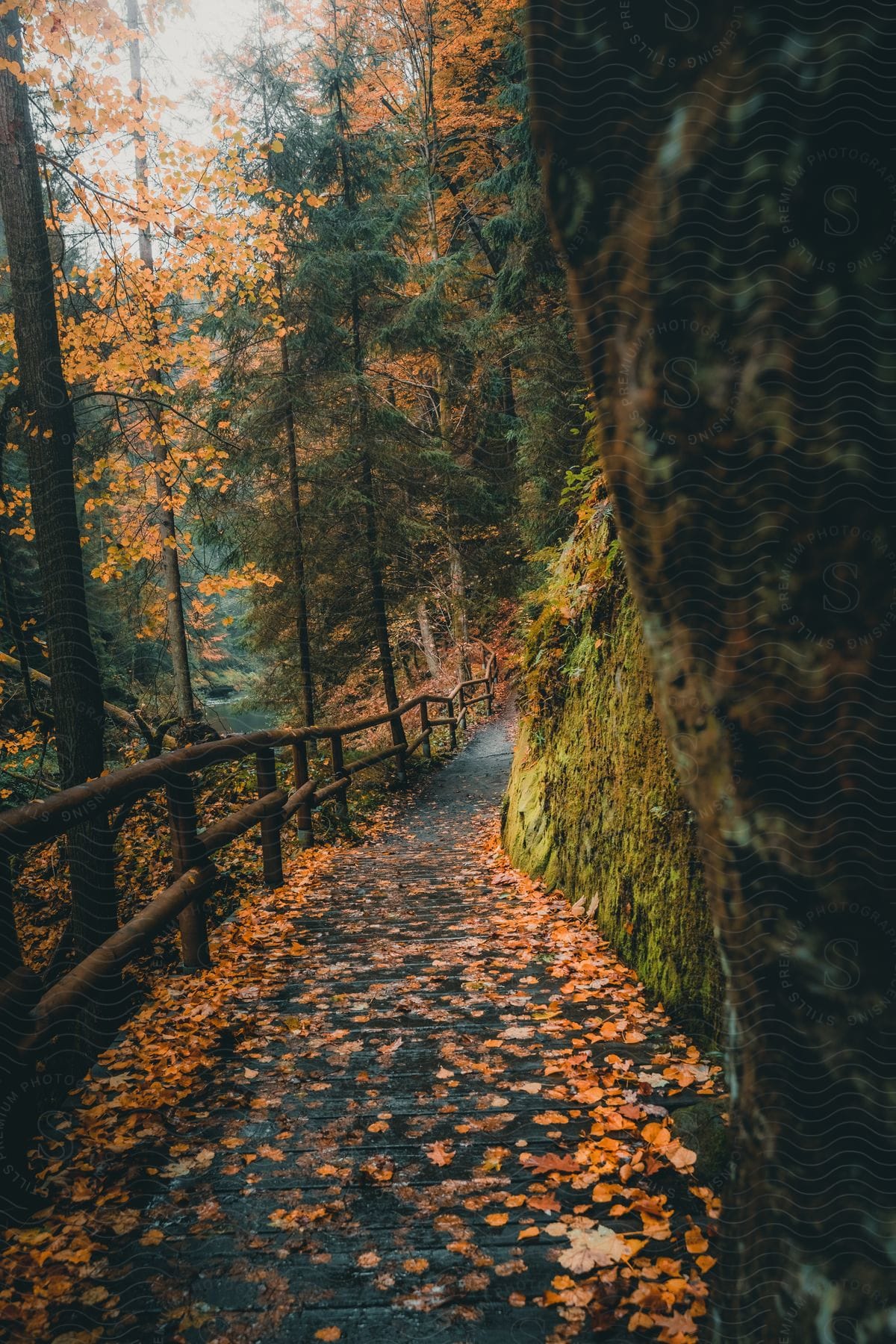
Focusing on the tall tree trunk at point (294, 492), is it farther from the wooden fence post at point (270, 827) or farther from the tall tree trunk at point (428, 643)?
the tall tree trunk at point (428, 643)

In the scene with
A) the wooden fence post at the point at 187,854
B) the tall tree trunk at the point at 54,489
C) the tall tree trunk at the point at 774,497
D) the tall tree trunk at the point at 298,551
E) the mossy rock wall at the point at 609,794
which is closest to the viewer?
the tall tree trunk at the point at 774,497

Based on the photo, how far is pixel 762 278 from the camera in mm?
1120

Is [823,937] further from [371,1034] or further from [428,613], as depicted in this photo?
[428,613]

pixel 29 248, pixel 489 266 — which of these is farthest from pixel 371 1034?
pixel 489 266

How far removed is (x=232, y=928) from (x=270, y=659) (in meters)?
10.6

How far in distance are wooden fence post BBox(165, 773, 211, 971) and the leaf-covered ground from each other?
0.16m

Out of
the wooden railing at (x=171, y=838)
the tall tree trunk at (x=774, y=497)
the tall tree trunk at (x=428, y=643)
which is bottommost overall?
the tall tree trunk at (x=428, y=643)

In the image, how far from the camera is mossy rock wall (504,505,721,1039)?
122 inches

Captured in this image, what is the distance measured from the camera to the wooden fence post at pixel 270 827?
5691 mm

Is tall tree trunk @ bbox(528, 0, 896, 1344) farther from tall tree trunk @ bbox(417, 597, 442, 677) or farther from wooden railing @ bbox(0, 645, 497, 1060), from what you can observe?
tall tree trunk @ bbox(417, 597, 442, 677)

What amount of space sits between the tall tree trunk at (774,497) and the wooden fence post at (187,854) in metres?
3.13

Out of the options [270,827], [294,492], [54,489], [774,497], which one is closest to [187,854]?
[270,827]

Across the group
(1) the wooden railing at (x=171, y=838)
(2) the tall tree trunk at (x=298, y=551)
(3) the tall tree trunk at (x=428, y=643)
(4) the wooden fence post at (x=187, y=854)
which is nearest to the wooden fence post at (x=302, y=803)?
(1) the wooden railing at (x=171, y=838)

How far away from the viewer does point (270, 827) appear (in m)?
5.79
